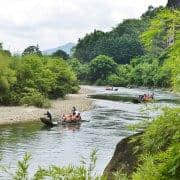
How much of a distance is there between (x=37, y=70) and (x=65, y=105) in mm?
7428

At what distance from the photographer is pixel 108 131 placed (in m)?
40.2

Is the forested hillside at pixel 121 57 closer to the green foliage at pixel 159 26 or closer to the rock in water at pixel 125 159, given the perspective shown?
the rock in water at pixel 125 159

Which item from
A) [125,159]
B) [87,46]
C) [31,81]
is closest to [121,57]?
[87,46]

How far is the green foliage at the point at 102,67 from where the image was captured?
134 metres

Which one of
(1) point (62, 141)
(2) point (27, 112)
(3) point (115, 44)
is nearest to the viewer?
(1) point (62, 141)

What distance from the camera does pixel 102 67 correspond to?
135500 mm

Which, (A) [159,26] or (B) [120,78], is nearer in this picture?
(A) [159,26]

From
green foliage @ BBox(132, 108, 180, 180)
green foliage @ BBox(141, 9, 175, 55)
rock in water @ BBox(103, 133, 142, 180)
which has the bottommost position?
rock in water @ BBox(103, 133, 142, 180)

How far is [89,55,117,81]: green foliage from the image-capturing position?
438 feet

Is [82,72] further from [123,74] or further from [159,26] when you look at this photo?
[159,26]

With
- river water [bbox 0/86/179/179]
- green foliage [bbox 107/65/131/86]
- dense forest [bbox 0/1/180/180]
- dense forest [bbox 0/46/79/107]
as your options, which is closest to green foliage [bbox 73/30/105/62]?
dense forest [bbox 0/1/180/180]

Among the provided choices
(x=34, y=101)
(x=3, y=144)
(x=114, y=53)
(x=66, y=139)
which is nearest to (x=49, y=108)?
(x=34, y=101)

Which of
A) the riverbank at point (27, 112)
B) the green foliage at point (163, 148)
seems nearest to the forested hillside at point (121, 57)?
the riverbank at point (27, 112)

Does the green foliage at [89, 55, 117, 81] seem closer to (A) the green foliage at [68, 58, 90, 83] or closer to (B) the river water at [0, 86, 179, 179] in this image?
(A) the green foliage at [68, 58, 90, 83]
